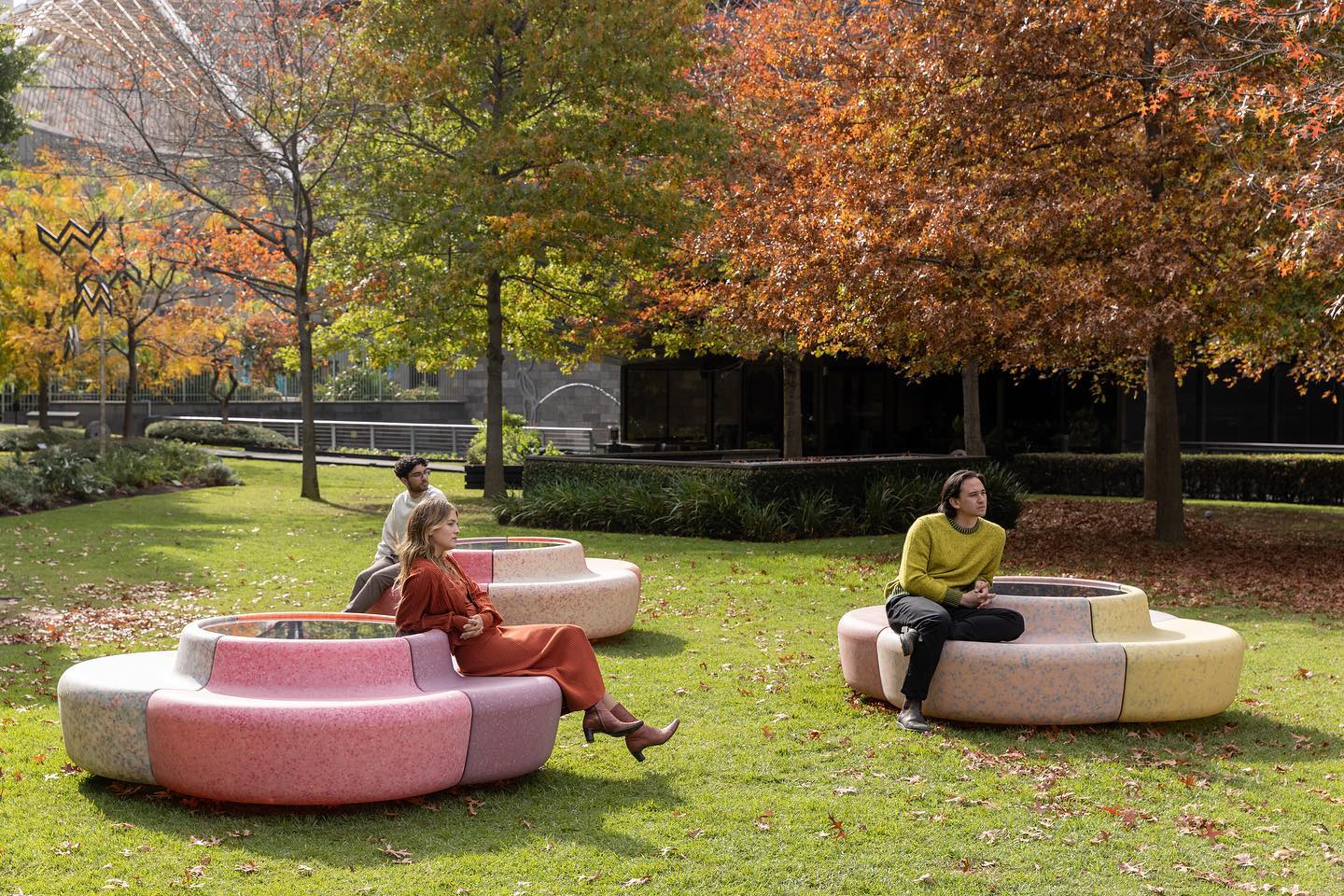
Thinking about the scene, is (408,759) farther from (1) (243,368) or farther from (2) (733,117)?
(1) (243,368)

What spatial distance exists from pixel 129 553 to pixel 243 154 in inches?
435

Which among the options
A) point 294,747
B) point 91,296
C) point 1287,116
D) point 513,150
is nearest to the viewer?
point 294,747

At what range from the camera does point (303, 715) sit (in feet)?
20.4

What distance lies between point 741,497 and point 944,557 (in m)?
11.5

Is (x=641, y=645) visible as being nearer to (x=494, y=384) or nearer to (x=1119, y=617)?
(x=1119, y=617)

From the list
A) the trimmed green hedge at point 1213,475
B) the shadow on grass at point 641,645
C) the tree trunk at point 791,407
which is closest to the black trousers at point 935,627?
the shadow on grass at point 641,645

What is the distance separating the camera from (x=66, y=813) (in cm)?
638

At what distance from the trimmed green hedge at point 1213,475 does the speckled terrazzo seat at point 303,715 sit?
24415 millimetres

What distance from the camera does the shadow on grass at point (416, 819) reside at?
600 centimetres

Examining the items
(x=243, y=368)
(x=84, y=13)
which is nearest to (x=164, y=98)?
(x=84, y=13)

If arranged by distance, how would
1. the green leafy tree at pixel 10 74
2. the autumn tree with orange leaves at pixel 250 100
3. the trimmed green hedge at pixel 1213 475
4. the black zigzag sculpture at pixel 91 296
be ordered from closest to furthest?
1. the green leafy tree at pixel 10 74
2. the autumn tree with orange leaves at pixel 250 100
3. the trimmed green hedge at pixel 1213 475
4. the black zigzag sculpture at pixel 91 296

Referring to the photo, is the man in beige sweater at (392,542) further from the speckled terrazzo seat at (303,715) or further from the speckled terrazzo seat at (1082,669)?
the speckled terrazzo seat at (1082,669)

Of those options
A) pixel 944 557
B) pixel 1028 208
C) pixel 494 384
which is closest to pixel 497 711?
pixel 944 557

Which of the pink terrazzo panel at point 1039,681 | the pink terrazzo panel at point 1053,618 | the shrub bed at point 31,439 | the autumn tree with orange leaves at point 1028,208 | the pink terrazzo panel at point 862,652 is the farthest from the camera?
the shrub bed at point 31,439
